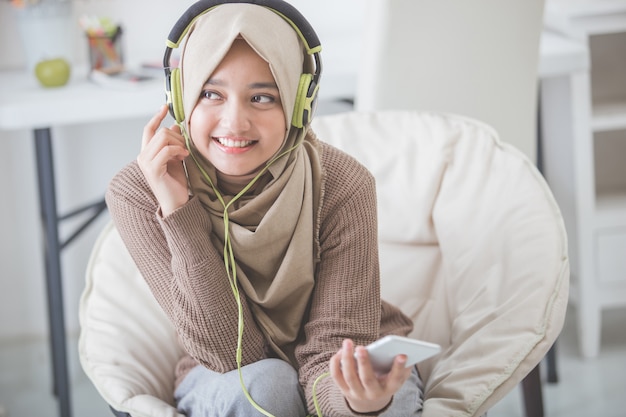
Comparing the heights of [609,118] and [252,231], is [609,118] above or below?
above

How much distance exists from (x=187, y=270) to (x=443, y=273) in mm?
619

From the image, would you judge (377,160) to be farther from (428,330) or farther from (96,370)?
(96,370)

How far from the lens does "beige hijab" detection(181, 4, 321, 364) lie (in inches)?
47.1

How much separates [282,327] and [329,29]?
149cm

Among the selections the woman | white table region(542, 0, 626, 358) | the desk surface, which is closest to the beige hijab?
the woman

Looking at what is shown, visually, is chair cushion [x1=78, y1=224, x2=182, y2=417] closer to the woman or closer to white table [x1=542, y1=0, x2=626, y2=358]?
the woman

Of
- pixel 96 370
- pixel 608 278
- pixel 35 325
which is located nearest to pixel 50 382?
pixel 35 325

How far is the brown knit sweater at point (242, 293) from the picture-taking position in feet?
4.09

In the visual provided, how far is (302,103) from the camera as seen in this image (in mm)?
1250

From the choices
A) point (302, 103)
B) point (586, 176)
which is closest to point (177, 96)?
point (302, 103)

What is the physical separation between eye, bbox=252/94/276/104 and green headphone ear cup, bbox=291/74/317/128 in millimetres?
35

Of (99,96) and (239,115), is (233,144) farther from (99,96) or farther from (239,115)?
(99,96)

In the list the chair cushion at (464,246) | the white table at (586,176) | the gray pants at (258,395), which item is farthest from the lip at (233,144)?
the white table at (586,176)

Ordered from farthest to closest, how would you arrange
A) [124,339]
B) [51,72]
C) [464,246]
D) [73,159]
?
[73,159] < [51,72] < [464,246] < [124,339]
